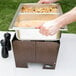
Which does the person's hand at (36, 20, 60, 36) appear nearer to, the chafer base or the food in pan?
the chafer base

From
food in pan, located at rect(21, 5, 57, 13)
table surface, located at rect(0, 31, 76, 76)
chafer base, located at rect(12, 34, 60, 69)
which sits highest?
food in pan, located at rect(21, 5, 57, 13)

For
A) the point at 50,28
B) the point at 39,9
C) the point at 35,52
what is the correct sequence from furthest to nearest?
the point at 39,9 < the point at 35,52 < the point at 50,28

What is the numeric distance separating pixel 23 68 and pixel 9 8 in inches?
88.7

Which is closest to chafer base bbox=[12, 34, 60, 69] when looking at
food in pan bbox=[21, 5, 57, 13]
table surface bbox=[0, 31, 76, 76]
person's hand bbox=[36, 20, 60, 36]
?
table surface bbox=[0, 31, 76, 76]

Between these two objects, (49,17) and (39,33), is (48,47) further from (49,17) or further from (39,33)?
(49,17)

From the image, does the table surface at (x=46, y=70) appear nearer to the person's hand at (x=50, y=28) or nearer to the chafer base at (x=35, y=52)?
the chafer base at (x=35, y=52)

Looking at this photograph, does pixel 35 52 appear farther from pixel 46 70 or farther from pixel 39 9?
pixel 39 9

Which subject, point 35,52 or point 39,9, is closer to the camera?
point 35,52

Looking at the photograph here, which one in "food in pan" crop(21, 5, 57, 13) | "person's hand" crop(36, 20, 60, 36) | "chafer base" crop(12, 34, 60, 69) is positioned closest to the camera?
"person's hand" crop(36, 20, 60, 36)

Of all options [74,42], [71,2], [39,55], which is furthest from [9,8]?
[39,55]

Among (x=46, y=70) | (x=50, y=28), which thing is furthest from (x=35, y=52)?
(x=50, y=28)

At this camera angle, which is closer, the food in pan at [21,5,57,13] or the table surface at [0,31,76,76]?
the table surface at [0,31,76,76]

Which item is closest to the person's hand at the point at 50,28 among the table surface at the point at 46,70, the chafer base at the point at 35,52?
the chafer base at the point at 35,52

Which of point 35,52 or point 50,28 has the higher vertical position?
point 50,28
